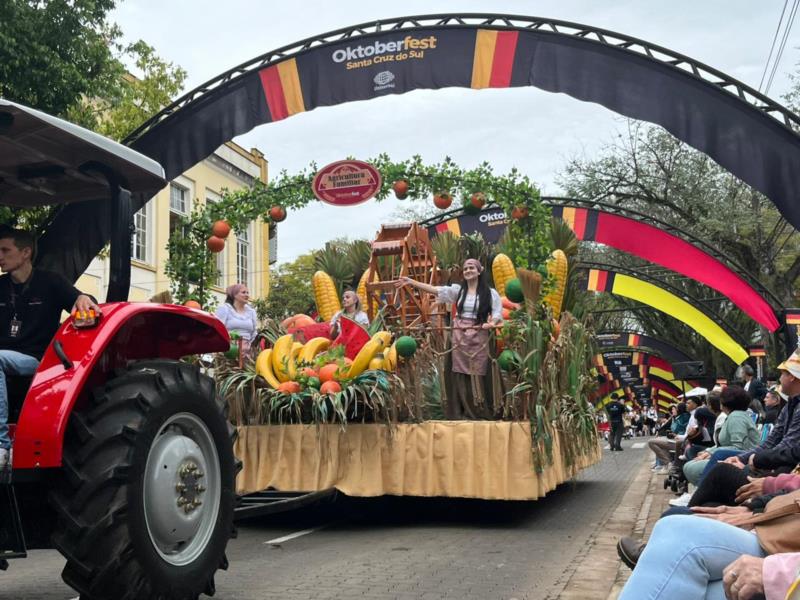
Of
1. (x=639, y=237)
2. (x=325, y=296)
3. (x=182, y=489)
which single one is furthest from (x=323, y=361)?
(x=639, y=237)

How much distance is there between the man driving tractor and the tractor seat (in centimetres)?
8

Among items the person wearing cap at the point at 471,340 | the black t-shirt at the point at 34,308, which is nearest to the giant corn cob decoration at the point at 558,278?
the person wearing cap at the point at 471,340

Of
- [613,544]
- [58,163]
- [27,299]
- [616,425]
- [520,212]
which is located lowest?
[616,425]

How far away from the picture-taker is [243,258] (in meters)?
31.2

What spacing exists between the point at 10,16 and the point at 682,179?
23.1m

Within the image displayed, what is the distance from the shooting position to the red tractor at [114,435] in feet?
10.8

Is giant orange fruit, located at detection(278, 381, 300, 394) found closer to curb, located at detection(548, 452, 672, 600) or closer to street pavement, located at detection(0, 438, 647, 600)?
street pavement, located at detection(0, 438, 647, 600)

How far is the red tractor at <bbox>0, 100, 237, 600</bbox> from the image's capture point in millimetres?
3293

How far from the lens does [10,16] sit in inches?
406

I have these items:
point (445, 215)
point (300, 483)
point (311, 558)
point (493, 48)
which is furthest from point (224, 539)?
point (445, 215)

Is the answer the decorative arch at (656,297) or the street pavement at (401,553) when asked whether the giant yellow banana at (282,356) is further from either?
the decorative arch at (656,297)

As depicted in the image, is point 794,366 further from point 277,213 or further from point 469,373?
point 277,213

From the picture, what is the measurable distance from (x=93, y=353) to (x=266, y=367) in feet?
14.5

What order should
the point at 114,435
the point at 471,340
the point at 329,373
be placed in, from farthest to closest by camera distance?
the point at 471,340 → the point at 329,373 → the point at 114,435
